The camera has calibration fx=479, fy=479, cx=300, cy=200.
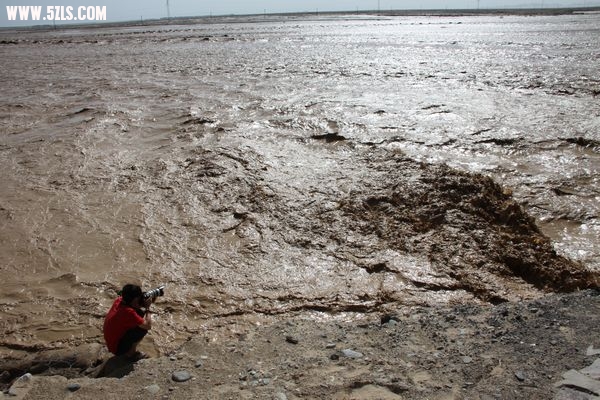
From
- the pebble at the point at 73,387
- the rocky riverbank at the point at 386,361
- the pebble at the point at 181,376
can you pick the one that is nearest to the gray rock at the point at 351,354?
the rocky riverbank at the point at 386,361

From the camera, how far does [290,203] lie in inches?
209

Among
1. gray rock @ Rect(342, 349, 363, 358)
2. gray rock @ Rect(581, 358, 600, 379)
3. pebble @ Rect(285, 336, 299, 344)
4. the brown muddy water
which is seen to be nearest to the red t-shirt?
the brown muddy water

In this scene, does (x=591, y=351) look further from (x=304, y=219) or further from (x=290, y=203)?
(x=290, y=203)

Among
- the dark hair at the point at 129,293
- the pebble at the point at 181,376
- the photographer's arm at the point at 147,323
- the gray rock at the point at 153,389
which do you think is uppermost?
the dark hair at the point at 129,293

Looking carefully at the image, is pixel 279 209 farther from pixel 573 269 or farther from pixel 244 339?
pixel 573 269

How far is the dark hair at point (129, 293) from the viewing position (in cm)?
318

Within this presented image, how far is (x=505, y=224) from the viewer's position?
4.74m

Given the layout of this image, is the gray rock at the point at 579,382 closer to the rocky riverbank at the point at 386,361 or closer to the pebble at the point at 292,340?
the rocky riverbank at the point at 386,361

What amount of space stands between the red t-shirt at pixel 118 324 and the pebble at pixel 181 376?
0.49 m

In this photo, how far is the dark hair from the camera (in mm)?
3176

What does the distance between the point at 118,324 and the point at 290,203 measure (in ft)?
8.30

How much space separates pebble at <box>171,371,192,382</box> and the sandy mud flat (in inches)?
4.8

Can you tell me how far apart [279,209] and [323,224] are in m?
0.57

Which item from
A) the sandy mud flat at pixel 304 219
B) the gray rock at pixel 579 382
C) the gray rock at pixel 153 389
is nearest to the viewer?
the gray rock at pixel 579 382
